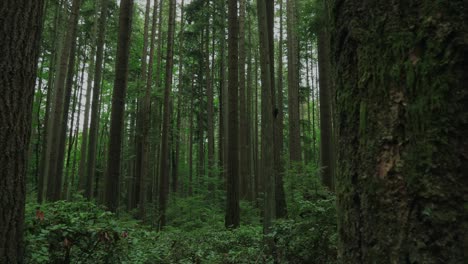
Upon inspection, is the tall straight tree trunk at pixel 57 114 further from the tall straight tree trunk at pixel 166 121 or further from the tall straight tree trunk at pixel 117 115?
the tall straight tree trunk at pixel 117 115

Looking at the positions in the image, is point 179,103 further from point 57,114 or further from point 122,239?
point 122,239

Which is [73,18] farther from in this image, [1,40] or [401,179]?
[401,179]

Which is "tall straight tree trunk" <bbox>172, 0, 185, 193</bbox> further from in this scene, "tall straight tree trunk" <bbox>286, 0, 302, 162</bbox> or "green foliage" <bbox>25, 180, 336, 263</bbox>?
"green foliage" <bbox>25, 180, 336, 263</bbox>

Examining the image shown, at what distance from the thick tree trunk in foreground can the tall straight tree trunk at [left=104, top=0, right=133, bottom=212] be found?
8.09m

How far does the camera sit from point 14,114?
3285 mm

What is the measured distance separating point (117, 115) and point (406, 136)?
847cm

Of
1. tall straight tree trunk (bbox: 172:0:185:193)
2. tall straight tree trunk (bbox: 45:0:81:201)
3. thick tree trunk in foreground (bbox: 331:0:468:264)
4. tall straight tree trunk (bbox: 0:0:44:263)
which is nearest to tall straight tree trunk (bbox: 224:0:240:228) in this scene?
tall straight tree trunk (bbox: 45:0:81:201)

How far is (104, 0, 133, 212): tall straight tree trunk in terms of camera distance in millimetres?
8570

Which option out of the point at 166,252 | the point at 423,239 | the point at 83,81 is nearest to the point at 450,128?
the point at 423,239

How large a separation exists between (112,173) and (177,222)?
6802 mm

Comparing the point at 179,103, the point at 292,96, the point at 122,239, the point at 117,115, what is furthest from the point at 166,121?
the point at 122,239

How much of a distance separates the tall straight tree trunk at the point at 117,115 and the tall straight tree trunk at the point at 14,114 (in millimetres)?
5218

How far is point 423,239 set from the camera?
92 centimetres

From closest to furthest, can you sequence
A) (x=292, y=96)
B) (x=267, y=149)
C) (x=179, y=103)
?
(x=267, y=149)
(x=292, y=96)
(x=179, y=103)
